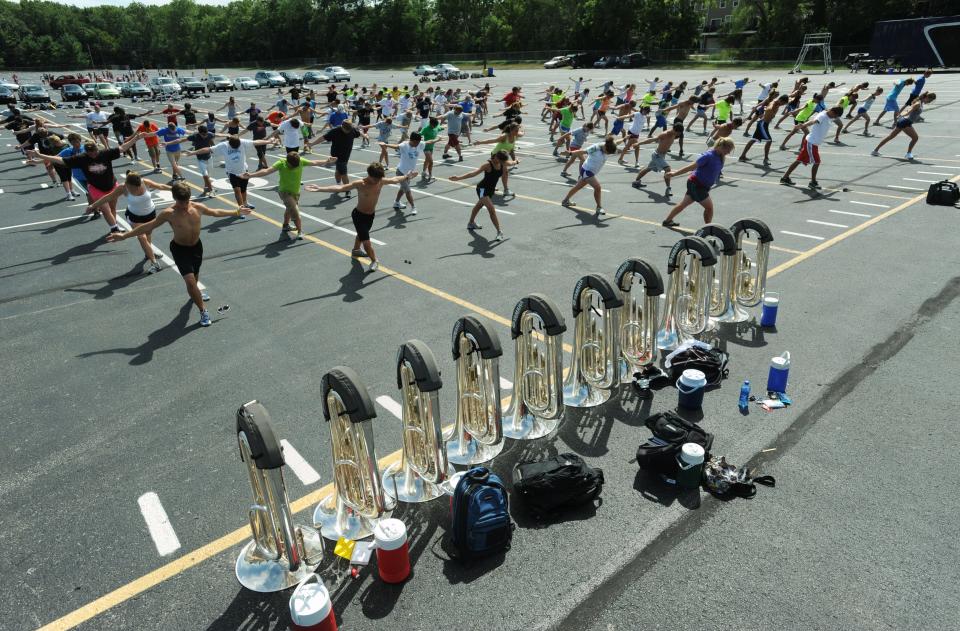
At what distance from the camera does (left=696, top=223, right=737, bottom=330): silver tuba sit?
7.44m

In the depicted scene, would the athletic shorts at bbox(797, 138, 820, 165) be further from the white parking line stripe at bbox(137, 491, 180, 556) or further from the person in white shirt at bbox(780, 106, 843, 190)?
the white parking line stripe at bbox(137, 491, 180, 556)

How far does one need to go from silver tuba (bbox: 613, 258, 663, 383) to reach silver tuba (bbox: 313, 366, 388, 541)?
123 inches

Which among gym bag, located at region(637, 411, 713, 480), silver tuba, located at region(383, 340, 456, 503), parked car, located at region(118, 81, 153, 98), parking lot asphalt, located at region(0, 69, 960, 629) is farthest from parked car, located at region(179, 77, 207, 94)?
gym bag, located at region(637, 411, 713, 480)

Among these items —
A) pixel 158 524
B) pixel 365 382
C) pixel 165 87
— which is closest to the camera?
pixel 158 524

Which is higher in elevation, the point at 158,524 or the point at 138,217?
the point at 138,217

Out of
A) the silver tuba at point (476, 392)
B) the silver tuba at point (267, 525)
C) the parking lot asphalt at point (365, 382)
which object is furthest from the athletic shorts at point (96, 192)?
the silver tuba at point (267, 525)

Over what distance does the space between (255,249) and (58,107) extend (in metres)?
44.3

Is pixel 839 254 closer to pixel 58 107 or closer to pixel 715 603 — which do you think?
pixel 715 603

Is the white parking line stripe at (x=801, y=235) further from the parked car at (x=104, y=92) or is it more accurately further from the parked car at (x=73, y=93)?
the parked car at (x=104, y=92)

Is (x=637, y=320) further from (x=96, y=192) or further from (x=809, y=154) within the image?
(x=96, y=192)

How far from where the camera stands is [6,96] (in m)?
42.2

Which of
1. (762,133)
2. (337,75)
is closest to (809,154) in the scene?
(762,133)

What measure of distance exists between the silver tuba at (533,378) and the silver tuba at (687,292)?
2.25 m

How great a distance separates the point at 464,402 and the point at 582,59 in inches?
2893
